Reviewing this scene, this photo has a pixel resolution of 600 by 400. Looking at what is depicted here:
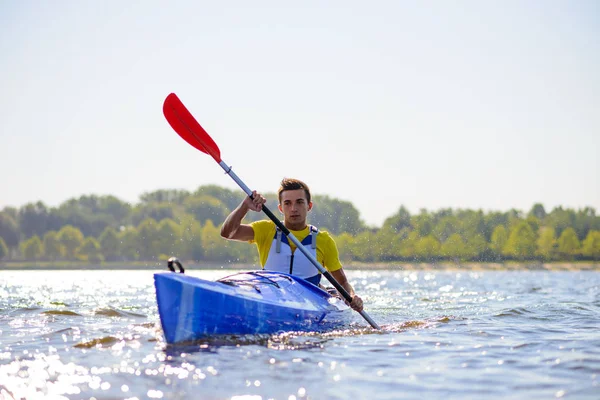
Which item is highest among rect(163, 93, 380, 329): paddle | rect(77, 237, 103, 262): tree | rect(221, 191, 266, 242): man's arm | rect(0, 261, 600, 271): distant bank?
rect(163, 93, 380, 329): paddle

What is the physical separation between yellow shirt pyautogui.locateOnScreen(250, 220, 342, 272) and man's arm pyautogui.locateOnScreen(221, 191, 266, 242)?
0.36 ft

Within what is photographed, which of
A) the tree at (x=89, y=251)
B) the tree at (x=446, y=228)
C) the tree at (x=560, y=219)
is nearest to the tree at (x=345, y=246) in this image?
the tree at (x=446, y=228)

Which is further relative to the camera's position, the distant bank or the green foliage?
the green foliage

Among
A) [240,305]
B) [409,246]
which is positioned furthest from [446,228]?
[240,305]

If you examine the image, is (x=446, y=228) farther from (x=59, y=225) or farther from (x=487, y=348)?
(x=487, y=348)

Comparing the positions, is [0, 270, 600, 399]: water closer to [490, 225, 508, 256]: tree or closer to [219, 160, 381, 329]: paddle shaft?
[219, 160, 381, 329]: paddle shaft

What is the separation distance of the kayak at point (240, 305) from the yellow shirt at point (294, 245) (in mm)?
604

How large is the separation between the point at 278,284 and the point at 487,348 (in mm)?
1857

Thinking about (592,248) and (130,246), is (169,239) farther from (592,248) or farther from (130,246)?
(592,248)

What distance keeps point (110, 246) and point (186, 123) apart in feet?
296

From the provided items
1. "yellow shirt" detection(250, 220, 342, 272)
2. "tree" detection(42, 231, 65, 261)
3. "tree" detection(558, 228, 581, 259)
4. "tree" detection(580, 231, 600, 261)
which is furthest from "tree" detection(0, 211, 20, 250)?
"yellow shirt" detection(250, 220, 342, 272)

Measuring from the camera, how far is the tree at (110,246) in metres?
93.2

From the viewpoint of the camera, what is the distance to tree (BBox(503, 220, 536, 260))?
85.8 metres

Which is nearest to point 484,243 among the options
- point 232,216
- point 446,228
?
point 446,228
